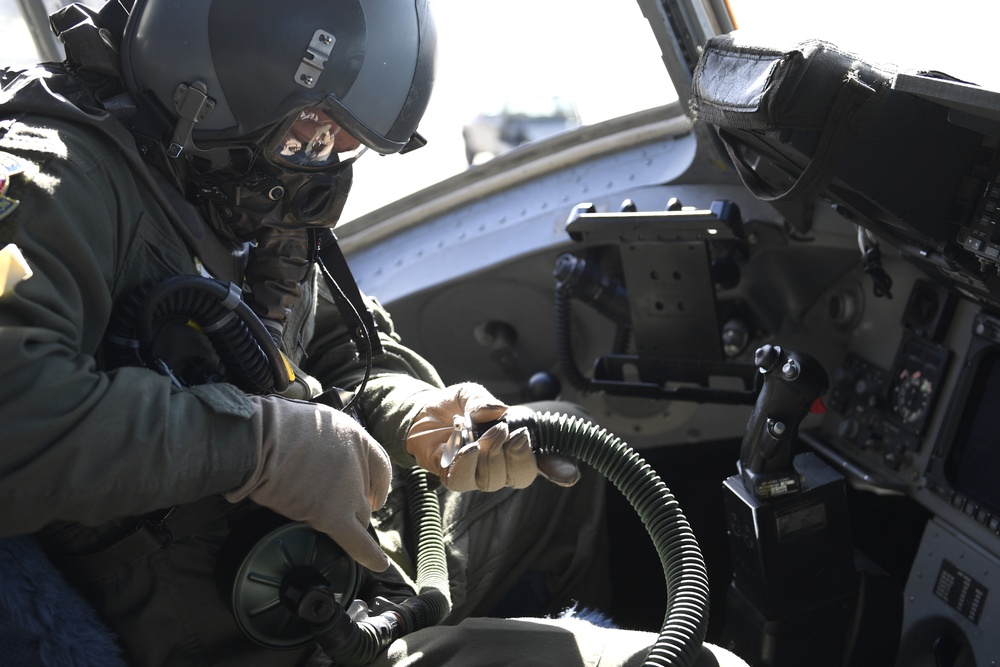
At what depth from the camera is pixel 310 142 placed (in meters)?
1.59

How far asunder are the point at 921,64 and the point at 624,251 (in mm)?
863

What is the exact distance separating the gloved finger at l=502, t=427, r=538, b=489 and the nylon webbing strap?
1.67 feet

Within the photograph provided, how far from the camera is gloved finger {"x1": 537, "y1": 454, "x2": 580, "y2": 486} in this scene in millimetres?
1414

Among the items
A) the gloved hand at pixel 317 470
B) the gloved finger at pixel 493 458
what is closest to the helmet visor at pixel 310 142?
the gloved hand at pixel 317 470

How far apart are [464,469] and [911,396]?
3.61ft

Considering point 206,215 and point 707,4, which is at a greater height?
point 707,4

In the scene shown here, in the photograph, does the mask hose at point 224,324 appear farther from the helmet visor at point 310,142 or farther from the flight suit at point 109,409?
the helmet visor at point 310,142

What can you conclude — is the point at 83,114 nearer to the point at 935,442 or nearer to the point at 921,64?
the point at 921,64

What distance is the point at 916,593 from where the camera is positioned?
1.96m

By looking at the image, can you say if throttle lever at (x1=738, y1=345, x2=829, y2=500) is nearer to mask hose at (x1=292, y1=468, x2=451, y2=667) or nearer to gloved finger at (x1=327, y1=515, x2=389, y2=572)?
mask hose at (x1=292, y1=468, x2=451, y2=667)

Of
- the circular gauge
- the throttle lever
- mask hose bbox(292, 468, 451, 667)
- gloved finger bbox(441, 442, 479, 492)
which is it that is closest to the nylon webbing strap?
mask hose bbox(292, 468, 451, 667)

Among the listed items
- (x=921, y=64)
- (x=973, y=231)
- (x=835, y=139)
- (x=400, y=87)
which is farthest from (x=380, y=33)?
(x=973, y=231)

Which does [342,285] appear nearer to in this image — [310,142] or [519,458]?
[310,142]

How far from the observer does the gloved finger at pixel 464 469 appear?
145cm
